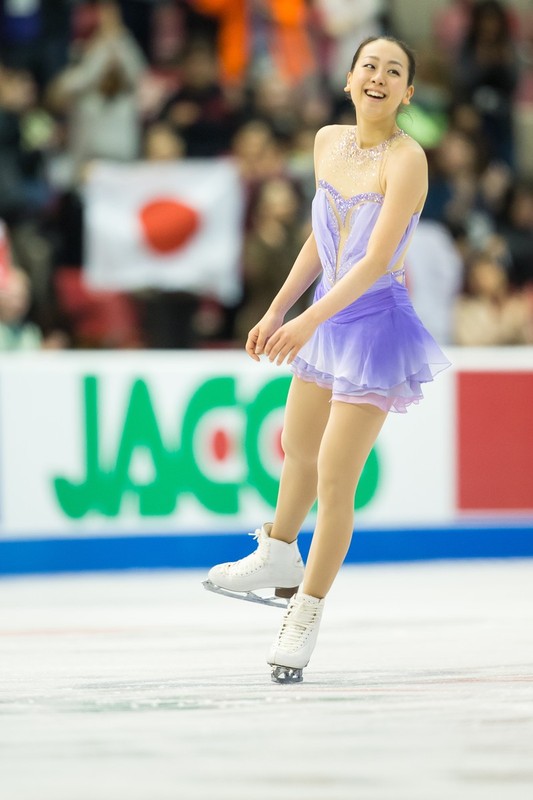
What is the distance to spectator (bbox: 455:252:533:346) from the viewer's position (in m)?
9.30

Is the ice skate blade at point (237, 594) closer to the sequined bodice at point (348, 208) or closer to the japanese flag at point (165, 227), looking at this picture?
the sequined bodice at point (348, 208)

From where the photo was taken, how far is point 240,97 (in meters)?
9.91

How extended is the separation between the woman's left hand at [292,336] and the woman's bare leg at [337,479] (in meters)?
0.28

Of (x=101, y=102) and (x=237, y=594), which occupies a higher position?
(x=101, y=102)

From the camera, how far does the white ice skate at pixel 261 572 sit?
435 centimetres

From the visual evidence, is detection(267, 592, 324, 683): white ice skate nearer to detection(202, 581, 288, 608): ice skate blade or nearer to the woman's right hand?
detection(202, 581, 288, 608): ice skate blade

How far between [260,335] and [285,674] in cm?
89

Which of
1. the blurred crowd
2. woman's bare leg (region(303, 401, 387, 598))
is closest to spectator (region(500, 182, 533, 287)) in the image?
the blurred crowd

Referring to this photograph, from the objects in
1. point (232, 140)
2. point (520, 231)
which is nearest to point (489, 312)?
point (520, 231)

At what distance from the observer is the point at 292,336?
391 centimetres

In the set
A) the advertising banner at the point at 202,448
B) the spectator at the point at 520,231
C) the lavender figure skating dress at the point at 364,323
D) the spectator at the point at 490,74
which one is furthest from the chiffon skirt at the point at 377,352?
the spectator at the point at 490,74

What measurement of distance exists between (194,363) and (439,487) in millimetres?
1466

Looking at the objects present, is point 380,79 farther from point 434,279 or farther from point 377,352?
point 434,279

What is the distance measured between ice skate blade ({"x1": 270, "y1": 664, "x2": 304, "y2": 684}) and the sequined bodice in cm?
103
